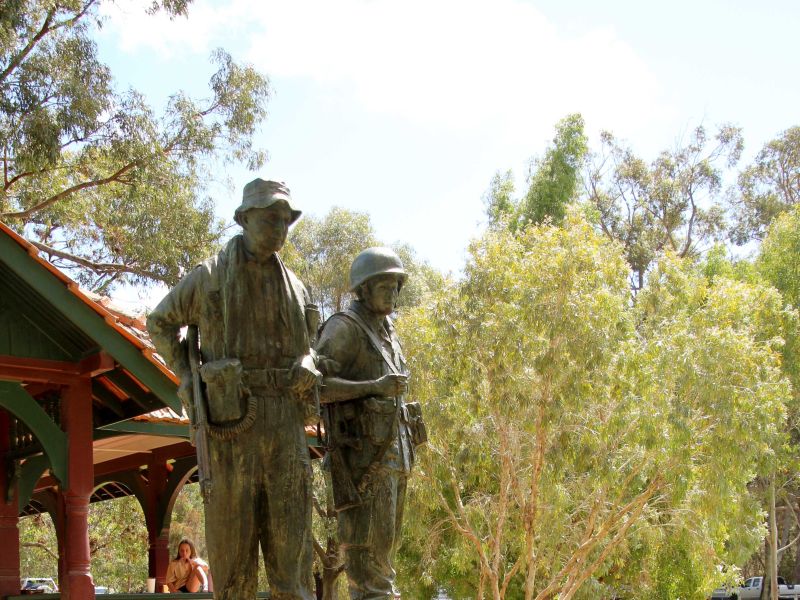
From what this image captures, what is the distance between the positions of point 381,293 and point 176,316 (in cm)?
115

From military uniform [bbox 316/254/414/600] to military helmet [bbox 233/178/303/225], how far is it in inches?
35.9

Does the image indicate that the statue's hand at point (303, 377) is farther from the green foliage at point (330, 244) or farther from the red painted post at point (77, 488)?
the green foliage at point (330, 244)

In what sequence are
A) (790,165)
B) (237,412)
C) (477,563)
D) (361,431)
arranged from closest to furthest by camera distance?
(237,412)
(361,431)
(477,563)
(790,165)

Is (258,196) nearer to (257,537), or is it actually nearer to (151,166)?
(257,537)

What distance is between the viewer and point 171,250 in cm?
2031

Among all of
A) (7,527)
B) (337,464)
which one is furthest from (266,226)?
(7,527)

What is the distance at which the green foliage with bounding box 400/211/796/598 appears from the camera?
17.3m

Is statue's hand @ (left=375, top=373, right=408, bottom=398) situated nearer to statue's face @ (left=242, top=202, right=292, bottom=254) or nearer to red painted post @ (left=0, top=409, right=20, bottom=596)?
statue's face @ (left=242, top=202, right=292, bottom=254)

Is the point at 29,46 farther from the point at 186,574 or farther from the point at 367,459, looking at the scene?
the point at 367,459

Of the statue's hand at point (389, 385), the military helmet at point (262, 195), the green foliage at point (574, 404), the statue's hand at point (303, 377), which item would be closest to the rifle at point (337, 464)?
the statue's hand at point (389, 385)

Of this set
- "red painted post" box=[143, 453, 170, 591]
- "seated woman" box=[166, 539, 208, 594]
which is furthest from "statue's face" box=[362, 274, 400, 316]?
"red painted post" box=[143, 453, 170, 591]

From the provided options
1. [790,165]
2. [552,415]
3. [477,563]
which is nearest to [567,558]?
[477,563]

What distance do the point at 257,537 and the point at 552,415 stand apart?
524 inches

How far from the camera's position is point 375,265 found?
531cm
